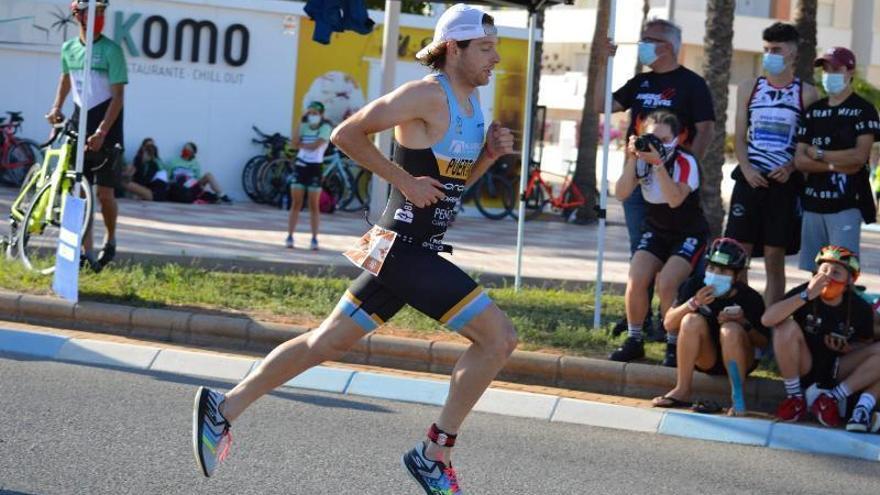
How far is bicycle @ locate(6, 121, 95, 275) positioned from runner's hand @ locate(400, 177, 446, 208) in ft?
20.0

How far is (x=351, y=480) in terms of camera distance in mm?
6867

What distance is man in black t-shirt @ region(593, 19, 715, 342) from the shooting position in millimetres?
10711

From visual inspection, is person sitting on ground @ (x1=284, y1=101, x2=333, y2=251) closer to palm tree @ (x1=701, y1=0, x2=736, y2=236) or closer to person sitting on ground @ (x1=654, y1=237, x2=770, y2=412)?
palm tree @ (x1=701, y1=0, x2=736, y2=236)

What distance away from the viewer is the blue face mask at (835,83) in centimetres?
1005

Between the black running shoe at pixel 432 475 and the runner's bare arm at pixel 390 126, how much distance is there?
3.55 ft

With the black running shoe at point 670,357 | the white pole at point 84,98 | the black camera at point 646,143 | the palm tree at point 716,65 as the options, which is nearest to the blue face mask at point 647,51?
the black camera at point 646,143

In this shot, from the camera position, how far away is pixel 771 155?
10.6m

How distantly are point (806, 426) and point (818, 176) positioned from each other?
2.23 m

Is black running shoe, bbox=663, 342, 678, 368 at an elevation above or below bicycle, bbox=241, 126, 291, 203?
below

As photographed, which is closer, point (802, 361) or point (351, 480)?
point (351, 480)

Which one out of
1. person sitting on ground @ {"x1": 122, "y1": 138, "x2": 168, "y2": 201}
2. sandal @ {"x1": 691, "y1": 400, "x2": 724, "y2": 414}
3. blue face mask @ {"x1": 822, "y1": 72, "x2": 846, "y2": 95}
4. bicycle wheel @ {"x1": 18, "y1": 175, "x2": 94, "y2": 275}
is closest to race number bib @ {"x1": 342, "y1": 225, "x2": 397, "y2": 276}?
sandal @ {"x1": 691, "y1": 400, "x2": 724, "y2": 414}

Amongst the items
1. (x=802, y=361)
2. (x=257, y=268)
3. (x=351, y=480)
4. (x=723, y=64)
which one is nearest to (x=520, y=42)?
(x=723, y=64)

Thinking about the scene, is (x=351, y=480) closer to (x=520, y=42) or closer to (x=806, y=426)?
(x=806, y=426)

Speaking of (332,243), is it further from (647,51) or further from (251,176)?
(647,51)
